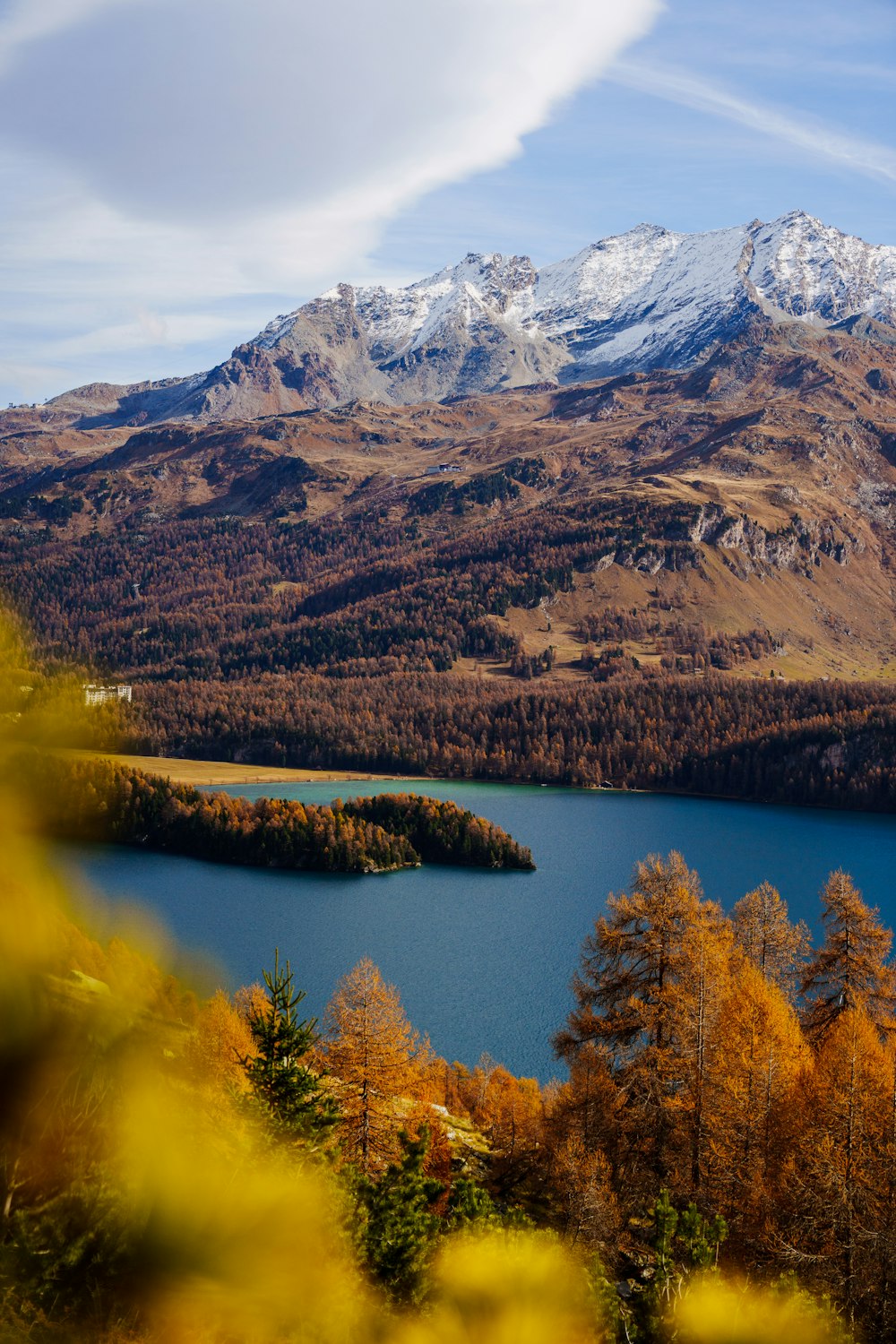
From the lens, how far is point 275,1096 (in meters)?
18.5

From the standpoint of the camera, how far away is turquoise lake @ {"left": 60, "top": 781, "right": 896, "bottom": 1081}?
2886 inches

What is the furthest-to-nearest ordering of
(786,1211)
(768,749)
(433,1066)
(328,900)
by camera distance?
(768,749) → (328,900) → (433,1066) → (786,1211)

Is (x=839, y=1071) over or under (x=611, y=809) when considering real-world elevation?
over

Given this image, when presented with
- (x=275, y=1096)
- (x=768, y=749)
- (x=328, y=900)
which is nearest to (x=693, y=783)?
(x=768, y=749)

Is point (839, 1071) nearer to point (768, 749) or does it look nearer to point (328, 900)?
point (328, 900)

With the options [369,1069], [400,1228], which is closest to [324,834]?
[369,1069]

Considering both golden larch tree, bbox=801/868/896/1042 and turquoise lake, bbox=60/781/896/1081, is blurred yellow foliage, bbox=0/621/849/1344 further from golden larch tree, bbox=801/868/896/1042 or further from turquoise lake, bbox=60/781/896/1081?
turquoise lake, bbox=60/781/896/1081

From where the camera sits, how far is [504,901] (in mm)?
105250

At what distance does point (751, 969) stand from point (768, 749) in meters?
158

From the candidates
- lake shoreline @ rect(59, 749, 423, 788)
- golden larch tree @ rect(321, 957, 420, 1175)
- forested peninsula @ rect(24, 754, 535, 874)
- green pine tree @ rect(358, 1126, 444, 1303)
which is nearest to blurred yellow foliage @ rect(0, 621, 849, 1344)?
green pine tree @ rect(358, 1126, 444, 1303)

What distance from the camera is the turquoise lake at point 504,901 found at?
7331cm

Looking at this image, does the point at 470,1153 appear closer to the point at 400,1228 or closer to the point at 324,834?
the point at 400,1228

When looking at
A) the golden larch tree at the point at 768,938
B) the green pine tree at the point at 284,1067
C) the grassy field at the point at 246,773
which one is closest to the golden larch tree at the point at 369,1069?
the green pine tree at the point at 284,1067

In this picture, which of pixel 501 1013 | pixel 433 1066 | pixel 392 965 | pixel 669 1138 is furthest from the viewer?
pixel 392 965
